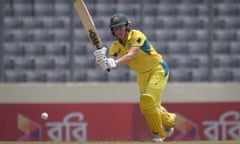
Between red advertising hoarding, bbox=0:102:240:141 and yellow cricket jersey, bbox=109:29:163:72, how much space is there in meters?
2.26

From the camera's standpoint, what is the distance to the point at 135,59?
8453mm

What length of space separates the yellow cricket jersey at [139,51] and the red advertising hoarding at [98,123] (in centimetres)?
226

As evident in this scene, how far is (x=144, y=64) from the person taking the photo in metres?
8.48

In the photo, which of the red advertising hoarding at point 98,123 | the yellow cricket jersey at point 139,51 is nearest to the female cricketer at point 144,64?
the yellow cricket jersey at point 139,51

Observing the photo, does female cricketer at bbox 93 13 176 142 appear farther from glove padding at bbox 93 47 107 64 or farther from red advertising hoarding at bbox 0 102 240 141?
red advertising hoarding at bbox 0 102 240 141

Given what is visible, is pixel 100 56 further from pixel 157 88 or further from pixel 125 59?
pixel 157 88

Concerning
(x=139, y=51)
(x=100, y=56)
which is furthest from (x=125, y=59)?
(x=139, y=51)

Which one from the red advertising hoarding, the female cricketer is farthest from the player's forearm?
the red advertising hoarding

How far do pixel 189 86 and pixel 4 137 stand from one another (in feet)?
9.70

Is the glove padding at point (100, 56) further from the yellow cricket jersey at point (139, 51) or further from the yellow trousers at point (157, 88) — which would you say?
the yellow trousers at point (157, 88)

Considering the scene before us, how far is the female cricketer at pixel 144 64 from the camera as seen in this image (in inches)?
312

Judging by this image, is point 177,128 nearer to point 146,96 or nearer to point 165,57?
point 165,57

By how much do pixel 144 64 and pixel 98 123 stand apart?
244 cm

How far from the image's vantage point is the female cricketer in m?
7.91
